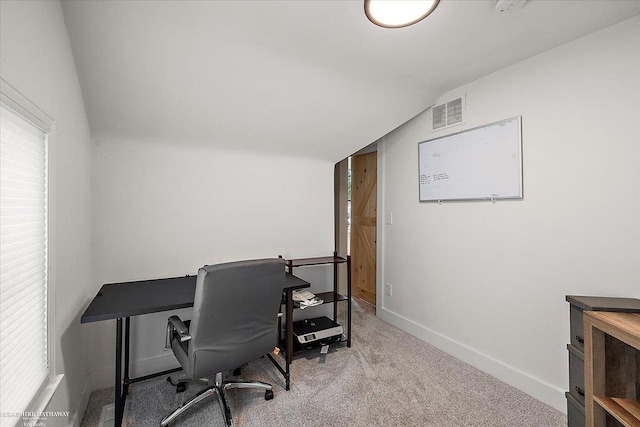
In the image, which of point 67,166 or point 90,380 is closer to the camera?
point 67,166

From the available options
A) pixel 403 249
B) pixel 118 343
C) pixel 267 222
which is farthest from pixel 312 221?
pixel 118 343

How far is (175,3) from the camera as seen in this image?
1295 mm

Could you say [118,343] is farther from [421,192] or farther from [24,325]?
[421,192]

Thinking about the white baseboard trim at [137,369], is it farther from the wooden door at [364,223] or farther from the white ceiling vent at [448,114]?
the white ceiling vent at [448,114]

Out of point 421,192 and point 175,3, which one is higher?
point 175,3

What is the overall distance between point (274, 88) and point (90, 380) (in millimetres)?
2392

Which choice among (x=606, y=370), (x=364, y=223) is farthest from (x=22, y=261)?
(x=364, y=223)

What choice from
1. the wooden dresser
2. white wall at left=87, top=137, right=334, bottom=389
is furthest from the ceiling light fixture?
the wooden dresser

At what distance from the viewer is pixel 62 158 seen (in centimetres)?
138

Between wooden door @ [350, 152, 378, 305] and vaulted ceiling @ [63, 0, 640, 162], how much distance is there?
1.44m

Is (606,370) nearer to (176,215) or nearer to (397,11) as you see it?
(397,11)

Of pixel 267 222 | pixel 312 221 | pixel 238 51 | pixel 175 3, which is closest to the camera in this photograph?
pixel 175 3

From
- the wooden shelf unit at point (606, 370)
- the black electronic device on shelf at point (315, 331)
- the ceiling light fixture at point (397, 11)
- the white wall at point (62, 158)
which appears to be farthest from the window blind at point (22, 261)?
the wooden shelf unit at point (606, 370)

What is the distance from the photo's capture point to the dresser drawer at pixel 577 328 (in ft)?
4.75
